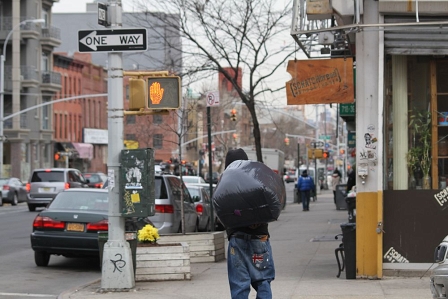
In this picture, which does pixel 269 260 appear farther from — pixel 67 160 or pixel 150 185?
pixel 67 160

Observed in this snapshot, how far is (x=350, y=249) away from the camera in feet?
41.1

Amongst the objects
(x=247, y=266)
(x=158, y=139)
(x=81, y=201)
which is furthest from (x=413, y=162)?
(x=158, y=139)

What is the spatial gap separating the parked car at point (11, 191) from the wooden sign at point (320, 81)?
31.5 meters

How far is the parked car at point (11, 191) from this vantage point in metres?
42.5

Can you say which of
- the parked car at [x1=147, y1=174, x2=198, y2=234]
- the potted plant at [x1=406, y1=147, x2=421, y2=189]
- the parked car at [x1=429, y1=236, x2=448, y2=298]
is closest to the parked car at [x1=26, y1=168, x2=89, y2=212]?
the parked car at [x1=147, y1=174, x2=198, y2=234]

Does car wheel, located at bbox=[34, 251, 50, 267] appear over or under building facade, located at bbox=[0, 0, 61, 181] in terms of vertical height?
under

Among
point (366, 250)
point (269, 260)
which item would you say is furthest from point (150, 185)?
point (269, 260)

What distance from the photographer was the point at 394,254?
12344 millimetres

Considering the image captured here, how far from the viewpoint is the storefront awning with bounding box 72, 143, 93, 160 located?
73250mm

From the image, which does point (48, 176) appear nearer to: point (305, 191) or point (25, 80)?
point (305, 191)

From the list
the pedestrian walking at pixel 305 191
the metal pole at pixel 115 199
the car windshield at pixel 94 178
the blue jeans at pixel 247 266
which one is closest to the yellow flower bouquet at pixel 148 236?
the metal pole at pixel 115 199

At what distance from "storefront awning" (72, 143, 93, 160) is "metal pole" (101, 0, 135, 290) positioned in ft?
202

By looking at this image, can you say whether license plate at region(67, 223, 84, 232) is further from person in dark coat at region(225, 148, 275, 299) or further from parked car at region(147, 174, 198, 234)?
person in dark coat at region(225, 148, 275, 299)

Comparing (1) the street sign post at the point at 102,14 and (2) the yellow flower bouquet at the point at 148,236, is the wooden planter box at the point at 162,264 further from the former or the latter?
(1) the street sign post at the point at 102,14
